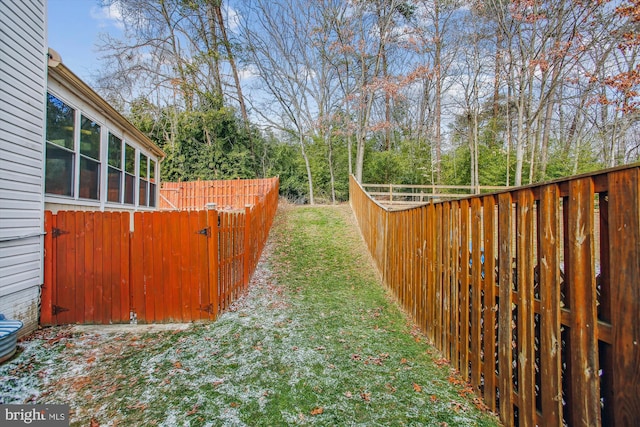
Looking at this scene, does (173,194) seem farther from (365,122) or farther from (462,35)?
(462,35)

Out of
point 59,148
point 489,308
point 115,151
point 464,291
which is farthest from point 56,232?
point 489,308

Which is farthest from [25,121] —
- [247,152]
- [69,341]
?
[247,152]

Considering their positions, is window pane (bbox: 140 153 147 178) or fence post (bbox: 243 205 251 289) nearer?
fence post (bbox: 243 205 251 289)

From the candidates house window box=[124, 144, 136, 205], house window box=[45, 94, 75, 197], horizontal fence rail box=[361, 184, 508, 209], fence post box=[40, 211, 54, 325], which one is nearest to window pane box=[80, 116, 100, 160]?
Result: house window box=[45, 94, 75, 197]

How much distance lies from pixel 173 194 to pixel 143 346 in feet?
47.1

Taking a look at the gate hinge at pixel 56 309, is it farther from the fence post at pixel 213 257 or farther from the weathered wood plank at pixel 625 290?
the weathered wood plank at pixel 625 290

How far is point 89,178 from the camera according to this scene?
18.5 ft

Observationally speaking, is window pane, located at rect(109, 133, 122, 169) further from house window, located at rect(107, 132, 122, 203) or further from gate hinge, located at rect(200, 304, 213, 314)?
gate hinge, located at rect(200, 304, 213, 314)

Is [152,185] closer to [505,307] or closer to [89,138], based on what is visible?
[89,138]

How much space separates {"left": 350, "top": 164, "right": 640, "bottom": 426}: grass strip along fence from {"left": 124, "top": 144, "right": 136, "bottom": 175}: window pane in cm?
755

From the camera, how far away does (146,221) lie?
4281 mm

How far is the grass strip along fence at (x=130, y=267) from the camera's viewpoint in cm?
416

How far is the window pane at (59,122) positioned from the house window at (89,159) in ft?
1.08

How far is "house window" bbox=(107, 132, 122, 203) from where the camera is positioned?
6.54 m
